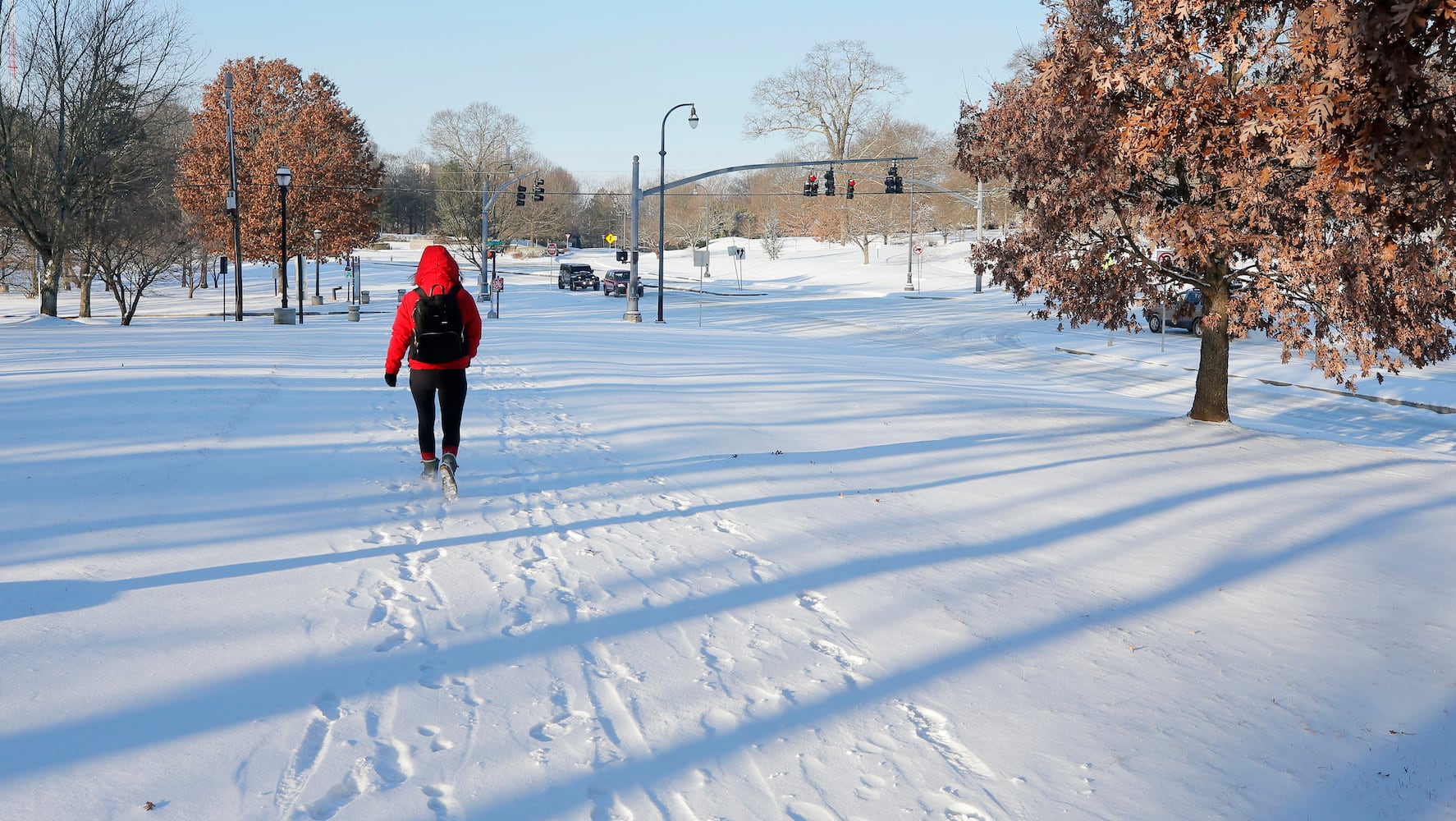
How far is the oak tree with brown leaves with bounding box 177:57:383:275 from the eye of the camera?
49.5 m

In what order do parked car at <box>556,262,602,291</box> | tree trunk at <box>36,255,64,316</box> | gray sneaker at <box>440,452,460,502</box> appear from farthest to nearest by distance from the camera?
parked car at <box>556,262,602,291</box>
tree trunk at <box>36,255,64,316</box>
gray sneaker at <box>440,452,460,502</box>

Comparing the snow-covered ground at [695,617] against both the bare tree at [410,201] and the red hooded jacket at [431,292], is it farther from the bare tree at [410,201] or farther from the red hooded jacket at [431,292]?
the bare tree at [410,201]

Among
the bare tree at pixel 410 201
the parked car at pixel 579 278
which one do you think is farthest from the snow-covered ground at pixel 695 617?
the bare tree at pixel 410 201

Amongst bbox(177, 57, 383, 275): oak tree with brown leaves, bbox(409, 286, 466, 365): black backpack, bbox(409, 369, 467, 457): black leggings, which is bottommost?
bbox(409, 369, 467, 457): black leggings

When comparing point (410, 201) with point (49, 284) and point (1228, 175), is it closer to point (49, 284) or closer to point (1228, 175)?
point (49, 284)

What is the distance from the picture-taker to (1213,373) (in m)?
15.1

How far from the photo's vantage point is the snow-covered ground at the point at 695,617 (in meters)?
3.71

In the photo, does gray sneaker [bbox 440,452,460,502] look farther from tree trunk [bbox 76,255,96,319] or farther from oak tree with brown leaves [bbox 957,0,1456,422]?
tree trunk [bbox 76,255,96,319]

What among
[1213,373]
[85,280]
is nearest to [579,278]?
[85,280]

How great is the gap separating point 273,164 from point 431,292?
47.2 m

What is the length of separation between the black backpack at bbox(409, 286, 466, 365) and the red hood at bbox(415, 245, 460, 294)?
45 millimetres

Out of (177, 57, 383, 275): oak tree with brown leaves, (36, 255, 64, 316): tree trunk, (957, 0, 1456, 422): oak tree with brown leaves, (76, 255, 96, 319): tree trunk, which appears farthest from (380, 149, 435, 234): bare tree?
(957, 0, 1456, 422): oak tree with brown leaves

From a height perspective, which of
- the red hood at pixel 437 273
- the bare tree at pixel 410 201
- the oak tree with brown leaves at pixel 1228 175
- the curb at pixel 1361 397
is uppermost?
the bare tree at pixel 410 201

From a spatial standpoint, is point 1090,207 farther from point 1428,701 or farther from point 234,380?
point 234,380
